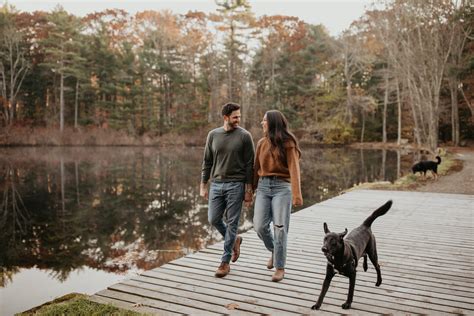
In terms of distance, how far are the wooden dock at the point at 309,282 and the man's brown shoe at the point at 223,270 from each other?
0.17 feet

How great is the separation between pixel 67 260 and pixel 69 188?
297 inches

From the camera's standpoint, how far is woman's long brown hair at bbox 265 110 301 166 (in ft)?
12.9

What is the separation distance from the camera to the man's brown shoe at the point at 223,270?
13.7 feet

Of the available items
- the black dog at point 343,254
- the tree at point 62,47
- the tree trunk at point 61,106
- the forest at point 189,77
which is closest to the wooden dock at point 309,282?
the black dog at point 343,254

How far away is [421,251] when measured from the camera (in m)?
5.16

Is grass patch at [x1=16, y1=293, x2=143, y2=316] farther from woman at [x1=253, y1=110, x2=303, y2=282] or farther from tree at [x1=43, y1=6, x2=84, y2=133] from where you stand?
tree at [x1=43, y1=6, x2=84, y2=133]

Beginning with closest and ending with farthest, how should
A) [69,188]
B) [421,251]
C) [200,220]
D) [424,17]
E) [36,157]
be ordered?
1. [421,251]
2. [200,220]
3. [69,188]
4. [424,17]
5. [36,157]

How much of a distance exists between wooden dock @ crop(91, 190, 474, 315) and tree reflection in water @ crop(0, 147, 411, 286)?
2.90m

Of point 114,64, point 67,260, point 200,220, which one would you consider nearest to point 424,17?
point 200,220

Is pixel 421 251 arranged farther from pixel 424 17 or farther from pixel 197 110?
pixel 197 110

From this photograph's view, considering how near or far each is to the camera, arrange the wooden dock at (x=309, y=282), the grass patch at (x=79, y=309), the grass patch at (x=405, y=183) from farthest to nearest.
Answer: the grass patch at (x=405, y=183) < the wooden dock at (x=309, y=282) < the grass patch at (x=79, y=309)

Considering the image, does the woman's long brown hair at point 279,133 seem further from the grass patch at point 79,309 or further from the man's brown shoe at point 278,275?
the grass patch at point 79,309

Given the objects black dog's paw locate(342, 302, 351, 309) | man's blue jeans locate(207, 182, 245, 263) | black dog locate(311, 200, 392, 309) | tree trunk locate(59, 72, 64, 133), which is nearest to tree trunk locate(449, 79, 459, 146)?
tree trunk locate(59, 72, 64, 133)

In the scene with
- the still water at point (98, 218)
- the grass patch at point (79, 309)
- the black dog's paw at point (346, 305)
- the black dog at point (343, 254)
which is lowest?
the still water at point (98, 218)
